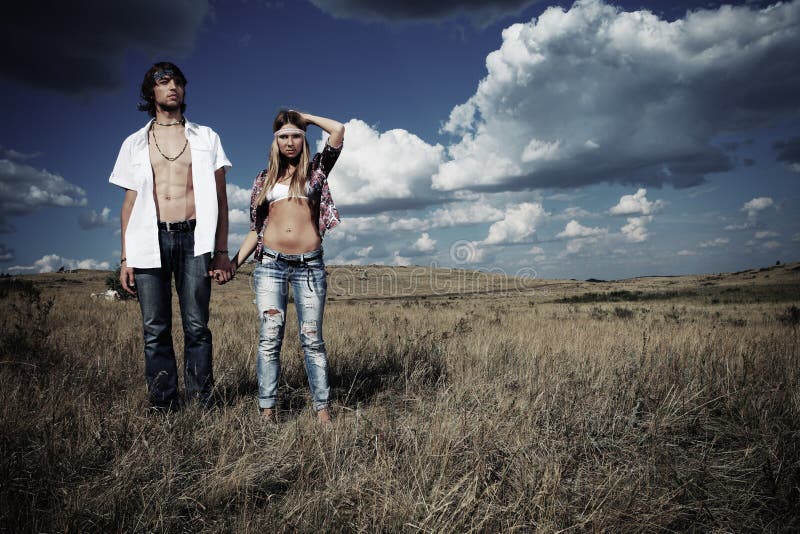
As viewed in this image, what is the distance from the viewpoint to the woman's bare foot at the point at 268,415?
10.6ft

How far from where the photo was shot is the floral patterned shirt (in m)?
3.52

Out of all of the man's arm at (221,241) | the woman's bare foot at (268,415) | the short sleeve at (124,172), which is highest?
the short sleeve at (124,172)

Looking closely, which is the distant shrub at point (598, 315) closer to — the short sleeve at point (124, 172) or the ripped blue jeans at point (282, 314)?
the ripped blue jeans at point (282, 314)

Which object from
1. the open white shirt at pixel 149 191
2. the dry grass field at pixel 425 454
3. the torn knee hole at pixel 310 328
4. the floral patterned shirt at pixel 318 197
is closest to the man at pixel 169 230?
the open white shirt at pixel 149 191

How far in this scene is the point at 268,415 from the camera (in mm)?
3285

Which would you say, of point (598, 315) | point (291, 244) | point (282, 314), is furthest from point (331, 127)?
point (598, 315)

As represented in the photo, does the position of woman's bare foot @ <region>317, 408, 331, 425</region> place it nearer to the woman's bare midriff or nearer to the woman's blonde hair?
the woman's bare midriff

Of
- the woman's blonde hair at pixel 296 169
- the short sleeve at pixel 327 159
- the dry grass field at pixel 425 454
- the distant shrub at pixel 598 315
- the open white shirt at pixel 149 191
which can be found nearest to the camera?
the dry grass field at pixel 425 454

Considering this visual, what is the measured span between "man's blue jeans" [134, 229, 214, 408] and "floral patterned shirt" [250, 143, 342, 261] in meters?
0.50

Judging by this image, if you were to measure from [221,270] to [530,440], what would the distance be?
2.52 metres

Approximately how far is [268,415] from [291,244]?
1.34 m

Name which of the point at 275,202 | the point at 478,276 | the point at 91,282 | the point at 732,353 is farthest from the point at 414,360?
the point at 478,276

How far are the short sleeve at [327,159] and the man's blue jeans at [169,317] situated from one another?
1.15 meters

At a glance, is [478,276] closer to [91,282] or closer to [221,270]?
[91,282]
